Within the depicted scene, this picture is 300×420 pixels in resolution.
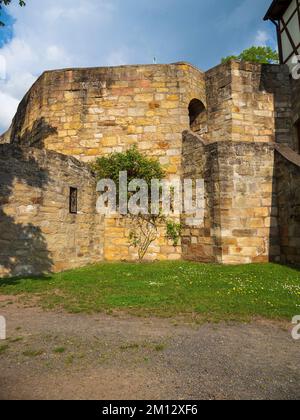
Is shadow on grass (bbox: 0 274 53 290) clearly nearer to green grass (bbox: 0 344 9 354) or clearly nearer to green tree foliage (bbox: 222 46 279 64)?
green grass (bbox: 0 344 9 354)

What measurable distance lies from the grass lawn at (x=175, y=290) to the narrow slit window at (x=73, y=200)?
192cm

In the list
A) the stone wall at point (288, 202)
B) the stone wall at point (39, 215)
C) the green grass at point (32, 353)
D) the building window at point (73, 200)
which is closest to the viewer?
the green grass at point (32, 353)

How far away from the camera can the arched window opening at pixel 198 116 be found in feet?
38.2

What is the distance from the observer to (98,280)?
278 inches

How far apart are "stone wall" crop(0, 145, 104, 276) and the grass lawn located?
0.70 m

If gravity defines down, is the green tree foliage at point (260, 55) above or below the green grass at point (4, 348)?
above

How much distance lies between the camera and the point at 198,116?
11883 millimetres

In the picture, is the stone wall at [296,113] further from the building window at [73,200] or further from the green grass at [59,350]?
the green grass at [59,350]

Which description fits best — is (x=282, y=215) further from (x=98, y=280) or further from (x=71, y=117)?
(x=71, y=117)

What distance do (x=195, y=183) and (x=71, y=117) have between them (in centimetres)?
546

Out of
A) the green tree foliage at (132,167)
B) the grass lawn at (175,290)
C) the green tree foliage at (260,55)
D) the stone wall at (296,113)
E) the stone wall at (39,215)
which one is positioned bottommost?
the grass lawn at (175,290)

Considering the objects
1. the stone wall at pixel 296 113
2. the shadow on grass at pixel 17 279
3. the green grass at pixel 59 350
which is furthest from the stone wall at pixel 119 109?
the green grass at pixel 59 350

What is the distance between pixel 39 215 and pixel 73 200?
1.46 metres

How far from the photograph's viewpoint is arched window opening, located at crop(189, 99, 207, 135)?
1163 cm
